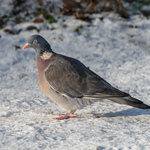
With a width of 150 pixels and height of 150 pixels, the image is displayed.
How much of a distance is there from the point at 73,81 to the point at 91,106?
706 mm

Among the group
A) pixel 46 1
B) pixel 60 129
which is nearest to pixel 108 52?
pixel 46 1

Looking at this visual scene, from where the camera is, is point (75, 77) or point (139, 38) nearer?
point (75, 77)

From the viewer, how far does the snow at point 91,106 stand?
3278mm

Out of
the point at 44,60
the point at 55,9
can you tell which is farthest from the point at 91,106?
the point at 55,9

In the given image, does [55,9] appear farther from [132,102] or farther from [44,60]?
[132,102]

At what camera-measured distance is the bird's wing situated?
390 cm

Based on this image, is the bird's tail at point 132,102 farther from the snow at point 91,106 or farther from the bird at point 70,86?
the snow at point 91,106

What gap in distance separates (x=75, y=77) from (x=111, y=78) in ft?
5.84

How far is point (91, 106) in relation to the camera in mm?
4516

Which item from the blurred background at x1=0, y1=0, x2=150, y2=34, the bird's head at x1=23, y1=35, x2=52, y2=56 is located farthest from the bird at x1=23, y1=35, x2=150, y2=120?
the blurred background at x1=0, y1=0, x2=150, y2=34

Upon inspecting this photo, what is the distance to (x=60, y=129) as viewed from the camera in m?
3.59

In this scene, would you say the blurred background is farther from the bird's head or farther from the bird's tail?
the bird's tail

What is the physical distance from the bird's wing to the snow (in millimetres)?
363

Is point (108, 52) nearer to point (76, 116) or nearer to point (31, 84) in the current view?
point (31, 84)
